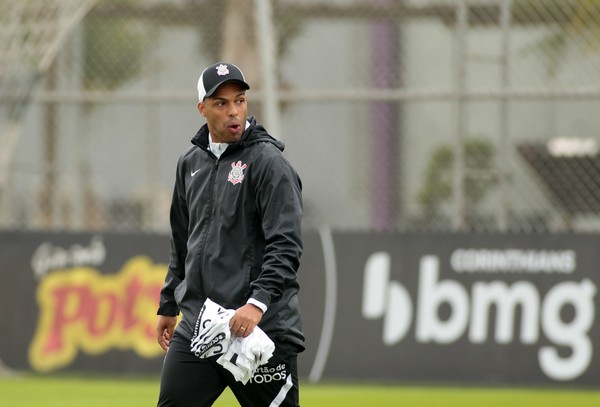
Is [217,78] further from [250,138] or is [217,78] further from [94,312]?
[94,312]

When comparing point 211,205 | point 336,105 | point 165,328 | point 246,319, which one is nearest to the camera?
point 246,319

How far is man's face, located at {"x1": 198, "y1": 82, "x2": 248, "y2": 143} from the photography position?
561 cm

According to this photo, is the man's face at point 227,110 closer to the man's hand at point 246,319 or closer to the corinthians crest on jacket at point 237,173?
the corinthians crest on jacket at point 237,173

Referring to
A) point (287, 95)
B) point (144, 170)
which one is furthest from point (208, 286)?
point (144, 170)

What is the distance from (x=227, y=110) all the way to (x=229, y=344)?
1.04m

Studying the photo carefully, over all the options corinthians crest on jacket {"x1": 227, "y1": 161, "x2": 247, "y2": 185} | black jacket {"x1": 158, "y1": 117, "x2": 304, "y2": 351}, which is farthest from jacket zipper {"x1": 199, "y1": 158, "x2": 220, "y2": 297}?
corinthians crest on jacket {"x1": 227, "y1": 161, "x2": 247, "y2": 185}

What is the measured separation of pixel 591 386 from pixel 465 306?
4.60 ft

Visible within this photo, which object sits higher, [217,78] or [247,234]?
[217,78]

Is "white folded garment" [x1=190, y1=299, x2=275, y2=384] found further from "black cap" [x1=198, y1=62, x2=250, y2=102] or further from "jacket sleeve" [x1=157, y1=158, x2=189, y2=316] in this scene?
"black cap" [x1=198, y1=62, x2=250, y2=102]

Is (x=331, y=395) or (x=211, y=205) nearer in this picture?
(x=211, y=205)

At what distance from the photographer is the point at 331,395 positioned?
11.3 metres

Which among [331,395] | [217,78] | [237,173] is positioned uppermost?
[217,78]

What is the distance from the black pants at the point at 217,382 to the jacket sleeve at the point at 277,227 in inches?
12.8

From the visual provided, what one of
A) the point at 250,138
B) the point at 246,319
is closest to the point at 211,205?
the point at 250,138
